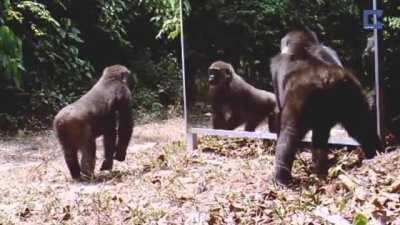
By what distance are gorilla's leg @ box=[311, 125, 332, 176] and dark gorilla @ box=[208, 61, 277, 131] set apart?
1.14 m

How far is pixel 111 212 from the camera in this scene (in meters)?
5.98

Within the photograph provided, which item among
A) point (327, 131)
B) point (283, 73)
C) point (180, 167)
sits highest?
point (283, 73)

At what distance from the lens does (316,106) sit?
621 cm

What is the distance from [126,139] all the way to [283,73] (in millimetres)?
2616

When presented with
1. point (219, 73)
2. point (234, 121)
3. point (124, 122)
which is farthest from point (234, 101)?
point (124, 122)

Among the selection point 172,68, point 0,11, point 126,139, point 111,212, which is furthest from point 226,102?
point 172,68

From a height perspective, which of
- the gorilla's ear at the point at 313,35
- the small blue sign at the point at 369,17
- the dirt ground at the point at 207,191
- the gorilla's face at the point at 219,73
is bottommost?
the dirt ground at the point at 207,191

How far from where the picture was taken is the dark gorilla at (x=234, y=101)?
26.3 feet

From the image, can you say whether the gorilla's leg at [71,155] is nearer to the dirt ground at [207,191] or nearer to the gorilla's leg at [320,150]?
the dirt ground at [207,191]

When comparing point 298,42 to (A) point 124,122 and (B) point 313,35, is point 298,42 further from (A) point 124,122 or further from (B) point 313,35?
(A) point 124,122

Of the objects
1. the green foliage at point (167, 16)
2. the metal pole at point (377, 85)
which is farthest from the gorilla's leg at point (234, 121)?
the green foliage at point (167, 16)

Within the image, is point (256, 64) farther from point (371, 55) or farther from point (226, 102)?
point (371, 55)

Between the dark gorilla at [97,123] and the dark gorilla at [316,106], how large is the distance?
2411 millimetres

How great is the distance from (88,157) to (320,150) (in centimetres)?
275
